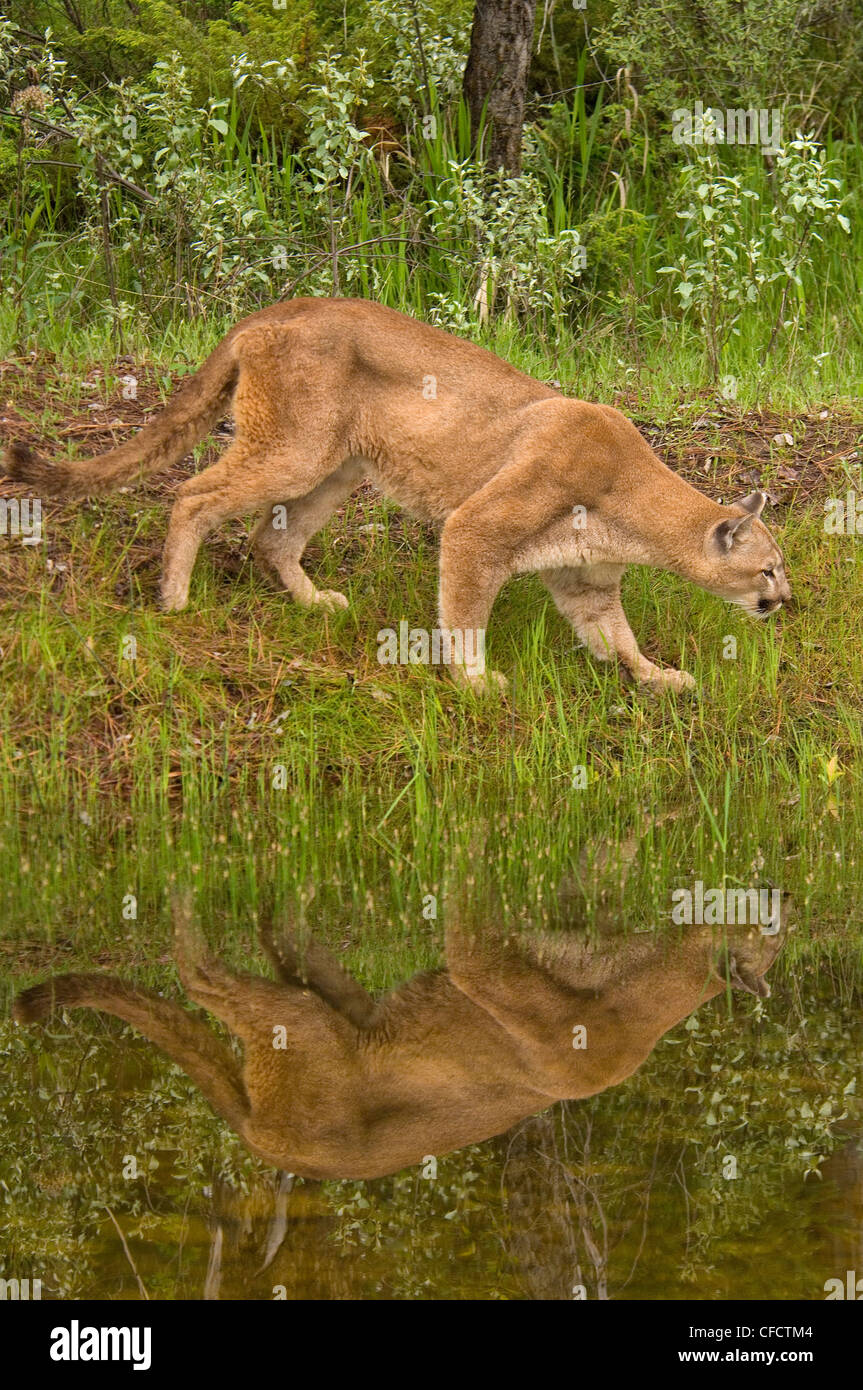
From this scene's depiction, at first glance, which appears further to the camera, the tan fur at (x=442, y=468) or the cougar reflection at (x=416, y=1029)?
the tan fur at (x=442, y=468)

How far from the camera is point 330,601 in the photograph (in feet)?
28.4

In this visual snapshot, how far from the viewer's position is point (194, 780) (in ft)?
24.4

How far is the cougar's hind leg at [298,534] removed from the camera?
8.55m

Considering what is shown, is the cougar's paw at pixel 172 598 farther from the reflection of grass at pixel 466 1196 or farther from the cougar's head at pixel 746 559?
the reflection of grass at pixel 466 1196

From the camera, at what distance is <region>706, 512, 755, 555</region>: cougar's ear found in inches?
328

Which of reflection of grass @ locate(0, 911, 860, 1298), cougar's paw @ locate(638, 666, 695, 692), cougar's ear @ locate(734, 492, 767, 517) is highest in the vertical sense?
cougar's ear @ locate(734, 492, 767, 517)

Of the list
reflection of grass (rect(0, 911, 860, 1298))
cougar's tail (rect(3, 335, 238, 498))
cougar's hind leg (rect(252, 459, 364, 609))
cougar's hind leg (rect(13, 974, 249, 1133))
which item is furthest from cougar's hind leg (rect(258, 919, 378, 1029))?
cougar's hind leg (rect(252, 459, 364, 609))

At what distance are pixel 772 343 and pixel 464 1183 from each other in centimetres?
882

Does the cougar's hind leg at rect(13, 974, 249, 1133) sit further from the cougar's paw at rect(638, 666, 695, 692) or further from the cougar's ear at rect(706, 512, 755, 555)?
the cougar's ear at rect(706, 512, 755, 555)

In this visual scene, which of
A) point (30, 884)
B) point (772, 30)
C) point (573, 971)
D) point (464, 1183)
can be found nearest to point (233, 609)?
point (30, 884)

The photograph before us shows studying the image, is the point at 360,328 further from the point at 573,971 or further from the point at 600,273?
the point at 600,273

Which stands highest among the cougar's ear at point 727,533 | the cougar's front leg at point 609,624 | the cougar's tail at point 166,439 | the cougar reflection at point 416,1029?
the cougar's tail at point 166,439

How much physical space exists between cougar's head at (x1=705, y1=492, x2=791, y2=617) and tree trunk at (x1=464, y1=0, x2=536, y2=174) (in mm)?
4308

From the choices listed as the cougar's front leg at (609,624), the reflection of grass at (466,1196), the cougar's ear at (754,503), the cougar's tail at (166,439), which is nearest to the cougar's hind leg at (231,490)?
the cougar's tail at (166,439)
